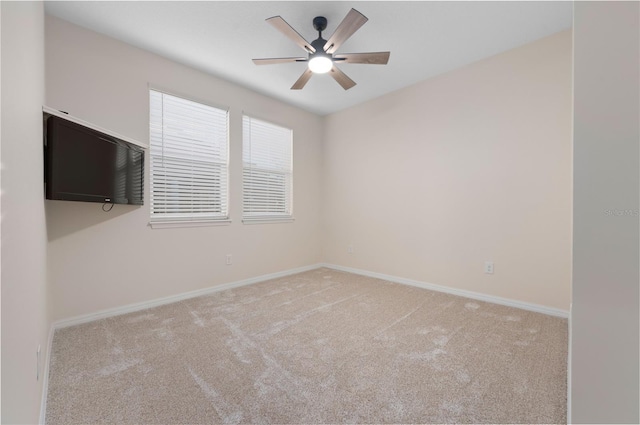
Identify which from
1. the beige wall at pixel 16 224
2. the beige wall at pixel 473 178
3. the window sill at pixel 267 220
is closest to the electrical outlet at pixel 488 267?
the beige wall at pixel 473 178

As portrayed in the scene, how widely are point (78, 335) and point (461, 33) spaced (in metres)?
4.35

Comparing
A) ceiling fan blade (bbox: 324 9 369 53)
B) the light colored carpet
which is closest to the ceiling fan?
ceiling fan blade (bbox: 324 9 369 53)

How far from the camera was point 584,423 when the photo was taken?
2.30 feet

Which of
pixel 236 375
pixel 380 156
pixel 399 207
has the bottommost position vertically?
pixel 236 375

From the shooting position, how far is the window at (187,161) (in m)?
2.94

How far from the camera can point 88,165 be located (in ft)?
6.83

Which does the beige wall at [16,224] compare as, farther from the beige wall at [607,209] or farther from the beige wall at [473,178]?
the beige wall at [473,178]

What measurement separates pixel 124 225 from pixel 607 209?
11.1 ft

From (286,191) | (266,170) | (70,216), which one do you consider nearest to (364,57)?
(266,170)

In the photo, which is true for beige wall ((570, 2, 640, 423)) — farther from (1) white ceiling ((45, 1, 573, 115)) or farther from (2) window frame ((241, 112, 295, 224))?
(2) window frame ((241, 112, 295, 224))

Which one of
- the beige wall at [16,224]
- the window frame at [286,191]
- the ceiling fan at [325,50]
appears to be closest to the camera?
the beige wall at [16,224]

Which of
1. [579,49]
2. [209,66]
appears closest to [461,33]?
[579,49]

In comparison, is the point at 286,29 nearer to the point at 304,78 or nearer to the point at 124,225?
the point at 304,78

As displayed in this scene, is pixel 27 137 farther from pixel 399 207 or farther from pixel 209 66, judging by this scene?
pixel 399 207
